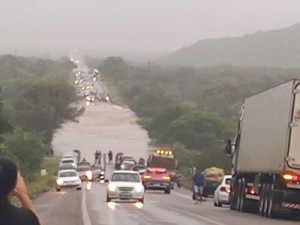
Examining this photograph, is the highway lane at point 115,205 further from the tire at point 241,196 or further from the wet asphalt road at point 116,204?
the tire at point 241,196

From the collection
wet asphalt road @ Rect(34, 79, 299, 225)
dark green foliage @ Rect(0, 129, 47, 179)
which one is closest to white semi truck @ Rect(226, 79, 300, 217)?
wet asphalt road @ Rect(34, 79, 299, 225)

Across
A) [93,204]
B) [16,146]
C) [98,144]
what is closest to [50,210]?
[93,204]

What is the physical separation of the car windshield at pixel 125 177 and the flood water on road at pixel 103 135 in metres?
77.6

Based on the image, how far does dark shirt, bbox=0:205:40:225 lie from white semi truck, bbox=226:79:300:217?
2323 cm

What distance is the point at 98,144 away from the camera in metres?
145

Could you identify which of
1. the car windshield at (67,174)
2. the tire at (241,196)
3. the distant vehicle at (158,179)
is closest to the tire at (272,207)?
the tire at (241,196)

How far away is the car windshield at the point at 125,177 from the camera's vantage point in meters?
40.7

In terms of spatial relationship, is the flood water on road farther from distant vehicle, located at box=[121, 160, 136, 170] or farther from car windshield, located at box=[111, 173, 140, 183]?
car windshield, located at box=[111, 173, 140, 183]

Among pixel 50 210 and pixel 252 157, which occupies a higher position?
pixel 252 157

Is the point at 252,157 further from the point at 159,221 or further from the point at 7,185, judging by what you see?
the point at 7,185

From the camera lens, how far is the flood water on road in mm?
135375

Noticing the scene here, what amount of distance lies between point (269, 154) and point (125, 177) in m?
10.2

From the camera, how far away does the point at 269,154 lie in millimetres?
32094

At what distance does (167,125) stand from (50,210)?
367ft
